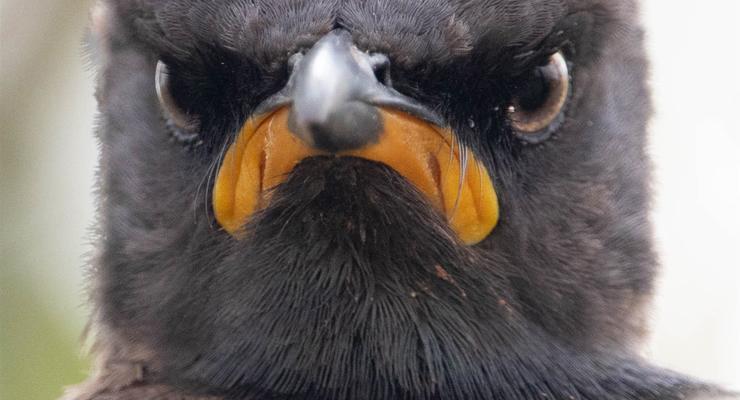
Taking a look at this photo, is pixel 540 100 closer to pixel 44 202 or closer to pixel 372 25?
pixel 372 25

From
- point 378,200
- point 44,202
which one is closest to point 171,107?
point 378,200

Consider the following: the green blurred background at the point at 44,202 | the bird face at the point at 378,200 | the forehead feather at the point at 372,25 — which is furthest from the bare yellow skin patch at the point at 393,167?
the green blurred background at the point at 44,202

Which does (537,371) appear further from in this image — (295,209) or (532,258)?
(295,209)

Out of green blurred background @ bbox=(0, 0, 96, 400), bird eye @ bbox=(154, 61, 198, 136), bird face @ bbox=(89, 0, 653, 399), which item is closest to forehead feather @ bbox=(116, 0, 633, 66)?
bird face @ bbox=(89, 0, 653, 399)

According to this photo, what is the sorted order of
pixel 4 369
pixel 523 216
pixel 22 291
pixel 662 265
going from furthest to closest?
pixel 22 291 → pixel 4 369 → pixel 662 265 → pixel 523 216

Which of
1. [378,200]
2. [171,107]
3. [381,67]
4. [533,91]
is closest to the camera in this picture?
[381,67]

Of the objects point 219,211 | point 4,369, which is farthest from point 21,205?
point 219,211
